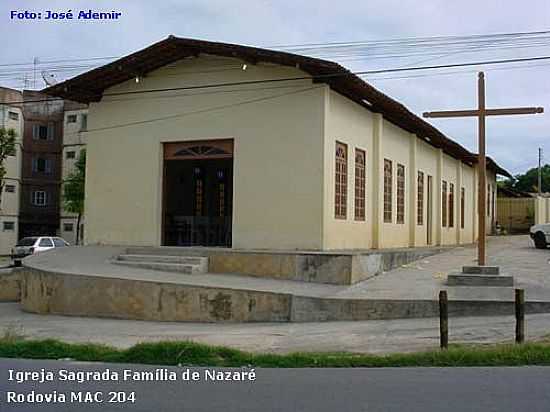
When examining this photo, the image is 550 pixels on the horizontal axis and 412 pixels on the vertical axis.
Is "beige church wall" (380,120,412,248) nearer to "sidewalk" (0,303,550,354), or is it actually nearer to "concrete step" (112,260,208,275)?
"concrete step" (112,260,208,275)

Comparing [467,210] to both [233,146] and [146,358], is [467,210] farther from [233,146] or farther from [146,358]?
[146,358]

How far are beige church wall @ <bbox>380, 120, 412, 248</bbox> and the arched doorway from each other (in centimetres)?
538

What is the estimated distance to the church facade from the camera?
20.2 metres

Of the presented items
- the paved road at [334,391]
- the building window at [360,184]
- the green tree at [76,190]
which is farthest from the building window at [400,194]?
the green tree at [76,190]

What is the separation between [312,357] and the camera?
10.8 metres

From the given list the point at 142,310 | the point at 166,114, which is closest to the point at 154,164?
the point at 166,114

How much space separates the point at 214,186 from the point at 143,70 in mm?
5936

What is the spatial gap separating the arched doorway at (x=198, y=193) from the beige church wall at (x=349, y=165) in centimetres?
316

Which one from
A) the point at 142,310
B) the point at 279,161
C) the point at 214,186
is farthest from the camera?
the point at 214,186

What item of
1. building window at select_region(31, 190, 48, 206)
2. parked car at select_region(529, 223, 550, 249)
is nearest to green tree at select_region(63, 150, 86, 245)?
building window at select_region(31, 190, 48, 206)

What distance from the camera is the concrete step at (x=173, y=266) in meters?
19.4

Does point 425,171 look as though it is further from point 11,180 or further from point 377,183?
point 11,180

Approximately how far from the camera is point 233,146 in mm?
21453

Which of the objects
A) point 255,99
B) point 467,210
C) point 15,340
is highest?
point 255,99
